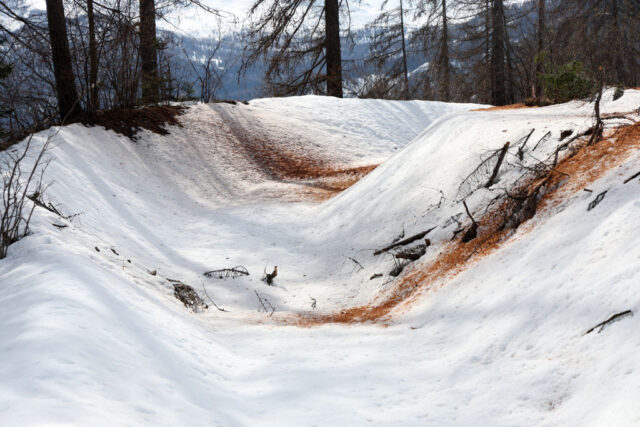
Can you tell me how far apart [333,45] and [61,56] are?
9.79m

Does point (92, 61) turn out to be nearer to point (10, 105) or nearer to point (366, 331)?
point (10, 105)

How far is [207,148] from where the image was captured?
1077 centimetres

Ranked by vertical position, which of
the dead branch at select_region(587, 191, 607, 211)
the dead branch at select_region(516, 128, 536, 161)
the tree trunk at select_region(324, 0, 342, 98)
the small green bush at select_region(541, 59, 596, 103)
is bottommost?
the dead branch at select_region(587, 191, 607, 211)

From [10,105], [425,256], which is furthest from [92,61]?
[425,256]

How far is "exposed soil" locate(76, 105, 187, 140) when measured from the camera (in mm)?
9575

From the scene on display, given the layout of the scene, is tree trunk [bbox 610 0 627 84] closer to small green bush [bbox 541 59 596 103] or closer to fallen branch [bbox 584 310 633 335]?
small green bush [bbox 541 59 596 103]

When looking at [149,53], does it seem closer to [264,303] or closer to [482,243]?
[264,303]

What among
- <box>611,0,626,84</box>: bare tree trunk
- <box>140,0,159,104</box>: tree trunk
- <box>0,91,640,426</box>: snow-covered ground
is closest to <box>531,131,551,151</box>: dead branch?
<box>0,91,640,426</box>: snow-covered ground

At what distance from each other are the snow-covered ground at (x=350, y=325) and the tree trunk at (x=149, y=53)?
16.8 ft

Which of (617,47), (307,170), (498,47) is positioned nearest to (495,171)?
(307,170)

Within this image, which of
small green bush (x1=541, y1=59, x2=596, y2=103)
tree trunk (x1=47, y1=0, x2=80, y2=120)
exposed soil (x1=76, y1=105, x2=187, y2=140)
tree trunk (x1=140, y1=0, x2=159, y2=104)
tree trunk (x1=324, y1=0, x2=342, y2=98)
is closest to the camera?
small green bush (x1=541, y1=59, x2=596, y2=103)

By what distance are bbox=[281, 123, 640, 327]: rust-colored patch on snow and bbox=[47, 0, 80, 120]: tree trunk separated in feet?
24.5

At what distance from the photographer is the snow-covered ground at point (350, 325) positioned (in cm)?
217

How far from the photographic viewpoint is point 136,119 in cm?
1046
